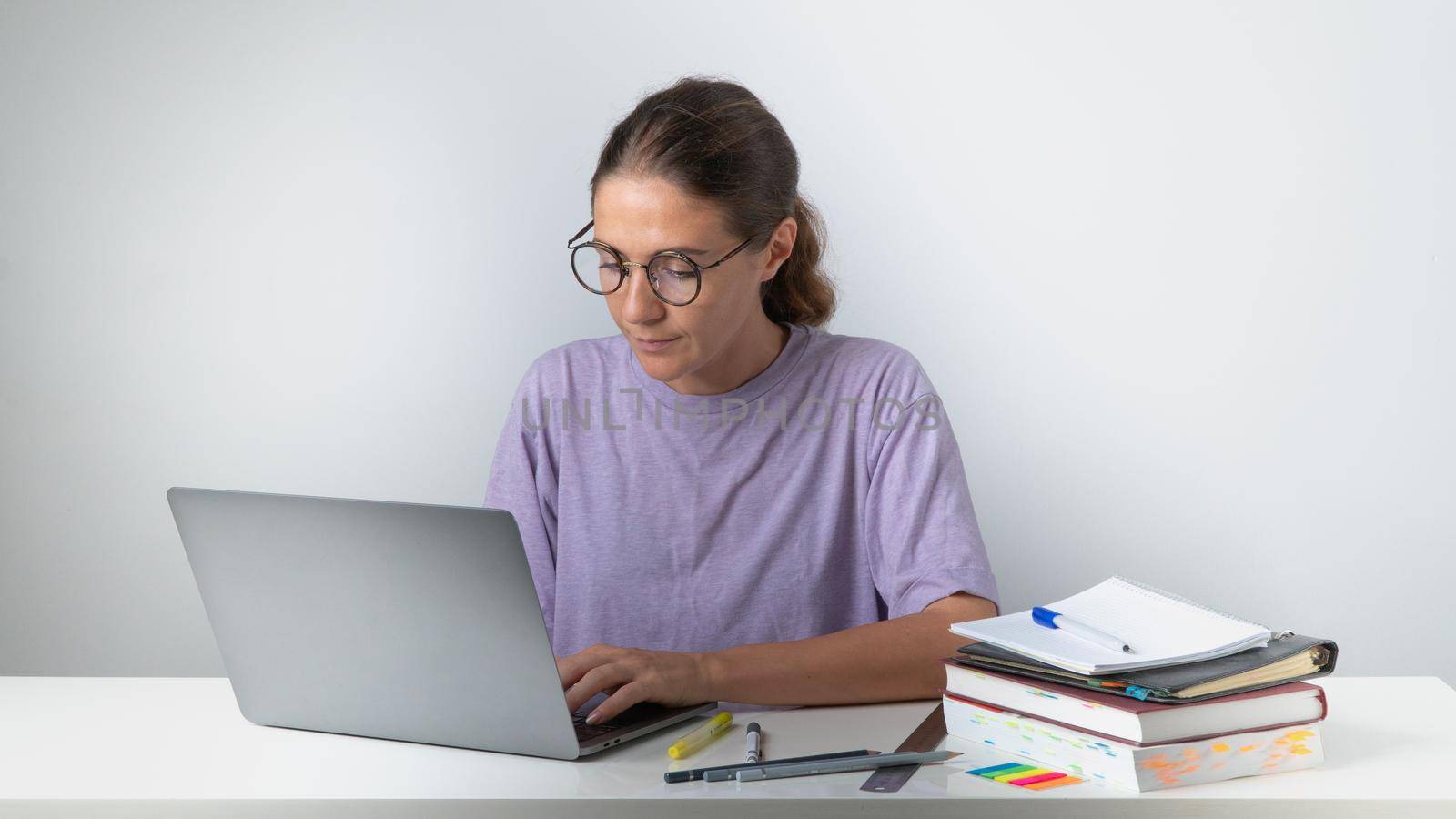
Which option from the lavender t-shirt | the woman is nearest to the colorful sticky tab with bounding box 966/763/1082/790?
the woman

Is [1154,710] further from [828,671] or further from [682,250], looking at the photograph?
[682,250]

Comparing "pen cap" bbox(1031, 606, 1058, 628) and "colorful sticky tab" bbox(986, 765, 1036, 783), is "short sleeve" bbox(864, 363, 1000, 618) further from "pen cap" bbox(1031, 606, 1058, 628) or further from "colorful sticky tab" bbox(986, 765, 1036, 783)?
"colorful sticky tab" bbox(986, 765, 1036, 783)

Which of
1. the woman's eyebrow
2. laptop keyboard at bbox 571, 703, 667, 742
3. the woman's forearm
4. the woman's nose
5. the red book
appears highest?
the woman's eyebrow

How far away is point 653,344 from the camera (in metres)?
1.47

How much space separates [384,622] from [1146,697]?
0.61m

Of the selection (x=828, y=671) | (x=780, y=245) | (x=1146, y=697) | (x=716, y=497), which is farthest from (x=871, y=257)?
(x=1146, y=697)

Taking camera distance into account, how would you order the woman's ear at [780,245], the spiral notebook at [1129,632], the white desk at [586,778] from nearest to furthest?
the white desk at [586,778] → the spiral notebook at [1129,632] → the woman's ear at [780,245]

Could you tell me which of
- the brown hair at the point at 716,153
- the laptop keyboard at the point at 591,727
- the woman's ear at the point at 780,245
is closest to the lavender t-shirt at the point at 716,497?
the woman's ear at the point at 780,245

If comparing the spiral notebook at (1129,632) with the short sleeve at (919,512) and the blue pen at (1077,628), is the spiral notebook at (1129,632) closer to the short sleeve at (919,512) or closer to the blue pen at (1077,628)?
the blue pen at (1077,628)

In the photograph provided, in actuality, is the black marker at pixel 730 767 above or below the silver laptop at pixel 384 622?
below

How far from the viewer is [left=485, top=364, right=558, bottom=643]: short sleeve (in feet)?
5.50

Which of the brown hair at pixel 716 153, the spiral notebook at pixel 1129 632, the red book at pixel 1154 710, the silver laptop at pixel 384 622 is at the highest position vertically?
the brown hair at pixel 716 153

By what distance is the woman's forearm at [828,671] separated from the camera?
1200 millimetres

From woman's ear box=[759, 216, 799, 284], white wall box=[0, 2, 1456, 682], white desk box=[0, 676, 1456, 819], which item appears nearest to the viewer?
white desk box=[0, 676, 1456, 819]
